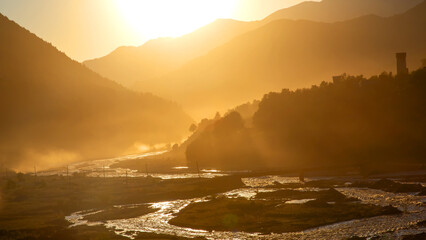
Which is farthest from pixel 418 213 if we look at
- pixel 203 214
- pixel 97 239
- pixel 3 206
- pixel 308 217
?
pixel 3 206

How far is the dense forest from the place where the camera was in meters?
127

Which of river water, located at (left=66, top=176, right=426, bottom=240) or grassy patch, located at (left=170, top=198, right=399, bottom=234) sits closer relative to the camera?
river water, located at (left=66, top=176, right=426, bottom=240)

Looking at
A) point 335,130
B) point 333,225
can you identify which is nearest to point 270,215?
point 333,225

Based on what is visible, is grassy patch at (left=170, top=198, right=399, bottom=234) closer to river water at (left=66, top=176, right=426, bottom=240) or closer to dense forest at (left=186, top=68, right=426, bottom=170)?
river water at (left=66, top=176, right=426, bottom=240)

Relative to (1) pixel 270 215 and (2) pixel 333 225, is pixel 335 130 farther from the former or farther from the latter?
(2) pixel 333 225

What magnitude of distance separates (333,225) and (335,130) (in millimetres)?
83145

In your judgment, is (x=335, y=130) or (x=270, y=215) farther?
(x=335, y=130)

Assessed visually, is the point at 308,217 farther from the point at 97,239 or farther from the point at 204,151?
the point at 204,151

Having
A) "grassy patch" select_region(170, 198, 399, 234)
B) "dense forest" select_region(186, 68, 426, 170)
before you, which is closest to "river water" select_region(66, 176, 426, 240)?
"grassy patch" select_region(170, 198, 399, 234)

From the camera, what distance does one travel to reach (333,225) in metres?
59.4

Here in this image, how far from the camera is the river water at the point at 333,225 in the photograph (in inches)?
2165

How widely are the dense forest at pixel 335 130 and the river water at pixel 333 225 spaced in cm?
3773

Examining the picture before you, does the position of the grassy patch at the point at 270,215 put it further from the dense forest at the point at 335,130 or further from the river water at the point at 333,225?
the dense forest at the point at 335,130

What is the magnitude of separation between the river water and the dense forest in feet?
124
